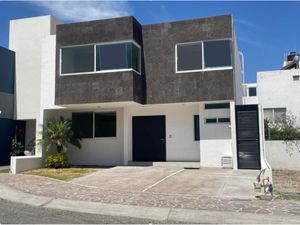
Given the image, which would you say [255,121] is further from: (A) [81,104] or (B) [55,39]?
(B) [55,39]

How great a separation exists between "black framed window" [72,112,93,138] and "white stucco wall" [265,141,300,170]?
9456 mm

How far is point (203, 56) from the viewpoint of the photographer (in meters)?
16.0

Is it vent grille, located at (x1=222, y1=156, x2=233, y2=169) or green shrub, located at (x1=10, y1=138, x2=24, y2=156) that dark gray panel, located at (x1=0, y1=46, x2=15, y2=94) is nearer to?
green shrub, located at (x1=10, y1=138, x2=24, y2=156)

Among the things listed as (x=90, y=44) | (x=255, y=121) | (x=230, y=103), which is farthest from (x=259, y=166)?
(x=90, y=44)

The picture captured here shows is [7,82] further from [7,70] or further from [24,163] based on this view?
[24,163]

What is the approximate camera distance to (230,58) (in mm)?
15531

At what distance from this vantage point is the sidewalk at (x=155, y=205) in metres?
7.79

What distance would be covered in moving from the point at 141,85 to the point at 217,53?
3.87m

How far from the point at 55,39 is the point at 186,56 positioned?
6760 millimetres

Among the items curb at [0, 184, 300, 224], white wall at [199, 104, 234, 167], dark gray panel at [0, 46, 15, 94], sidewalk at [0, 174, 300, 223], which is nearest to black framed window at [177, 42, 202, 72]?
white wall at [199, 104, 234, 167]

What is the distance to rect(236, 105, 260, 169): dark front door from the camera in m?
15.4

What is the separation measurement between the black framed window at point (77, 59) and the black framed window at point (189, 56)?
420 cm

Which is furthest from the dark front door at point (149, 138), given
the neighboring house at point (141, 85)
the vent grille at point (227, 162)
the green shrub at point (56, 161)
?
the green shrub at point (56, 161)

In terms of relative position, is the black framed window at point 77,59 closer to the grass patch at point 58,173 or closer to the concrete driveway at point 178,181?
the grass patch at point 58,173
